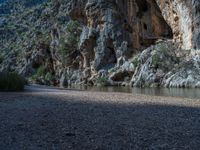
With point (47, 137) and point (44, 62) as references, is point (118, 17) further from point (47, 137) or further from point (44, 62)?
point (47, 137)

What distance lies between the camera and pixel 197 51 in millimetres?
57844

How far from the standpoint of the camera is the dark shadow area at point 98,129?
8.76m

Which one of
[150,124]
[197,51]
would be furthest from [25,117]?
[197,51]

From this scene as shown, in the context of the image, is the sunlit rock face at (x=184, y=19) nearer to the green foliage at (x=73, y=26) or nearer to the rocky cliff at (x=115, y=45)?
the rocky cliff at (x=115, y=45)

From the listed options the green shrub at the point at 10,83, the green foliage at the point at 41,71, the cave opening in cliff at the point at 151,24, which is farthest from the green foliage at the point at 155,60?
the green foliage at the point at 41,71

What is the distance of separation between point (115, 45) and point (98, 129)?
7352cm

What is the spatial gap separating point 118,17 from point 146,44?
905cm

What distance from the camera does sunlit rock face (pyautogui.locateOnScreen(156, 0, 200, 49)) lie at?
59.5 m

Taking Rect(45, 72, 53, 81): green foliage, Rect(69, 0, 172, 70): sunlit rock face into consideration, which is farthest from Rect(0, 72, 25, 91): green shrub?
Rect(45, 72, 53, 81): green foliage

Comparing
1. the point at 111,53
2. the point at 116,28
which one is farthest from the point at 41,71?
the point at 116,28

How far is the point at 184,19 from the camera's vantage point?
6278 cm

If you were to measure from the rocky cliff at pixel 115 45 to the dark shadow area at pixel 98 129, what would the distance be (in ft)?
112

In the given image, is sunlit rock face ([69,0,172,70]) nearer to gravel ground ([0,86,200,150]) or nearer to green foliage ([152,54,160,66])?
green foliage ([152,54,160,66])

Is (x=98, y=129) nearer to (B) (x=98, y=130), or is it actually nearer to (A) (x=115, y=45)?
(B) (x=98, y=130)
